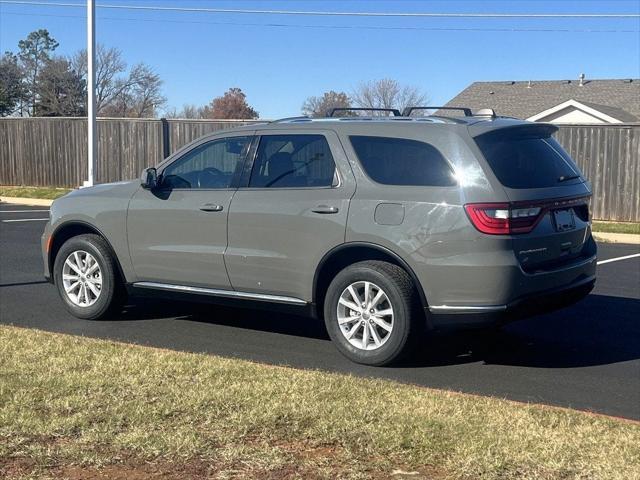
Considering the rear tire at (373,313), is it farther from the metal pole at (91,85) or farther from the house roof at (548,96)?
the house roof at (548,96)

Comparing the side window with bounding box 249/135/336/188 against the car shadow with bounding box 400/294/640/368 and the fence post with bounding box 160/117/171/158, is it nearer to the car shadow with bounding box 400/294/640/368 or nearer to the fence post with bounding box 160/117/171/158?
the car shadow with bounding box 400/294/640/368

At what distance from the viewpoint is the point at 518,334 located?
7934mm

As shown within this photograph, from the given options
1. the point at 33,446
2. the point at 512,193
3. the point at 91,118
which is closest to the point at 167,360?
the point at 33,446

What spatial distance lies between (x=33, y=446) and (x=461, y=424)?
2329 millimetres

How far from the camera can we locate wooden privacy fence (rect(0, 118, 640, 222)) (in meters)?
19.2

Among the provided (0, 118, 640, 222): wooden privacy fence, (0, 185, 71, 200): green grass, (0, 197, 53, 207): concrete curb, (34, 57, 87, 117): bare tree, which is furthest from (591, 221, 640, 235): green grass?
(34, 57, 87, 117): bare tree

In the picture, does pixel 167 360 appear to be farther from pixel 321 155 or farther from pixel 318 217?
pixel 321 155

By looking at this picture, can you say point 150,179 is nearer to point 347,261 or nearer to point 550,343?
point 347,261

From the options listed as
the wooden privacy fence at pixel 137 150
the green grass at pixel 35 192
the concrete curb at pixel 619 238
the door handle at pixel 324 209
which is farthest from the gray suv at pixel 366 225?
the green grass at pixel 35 192

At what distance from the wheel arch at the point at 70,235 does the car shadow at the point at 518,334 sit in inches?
26.2

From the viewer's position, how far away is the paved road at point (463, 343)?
20.5 ft

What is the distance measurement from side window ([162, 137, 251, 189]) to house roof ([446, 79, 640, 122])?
2915 cm

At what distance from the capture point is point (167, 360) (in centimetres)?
631

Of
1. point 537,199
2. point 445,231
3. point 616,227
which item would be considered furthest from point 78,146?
point 537,199
